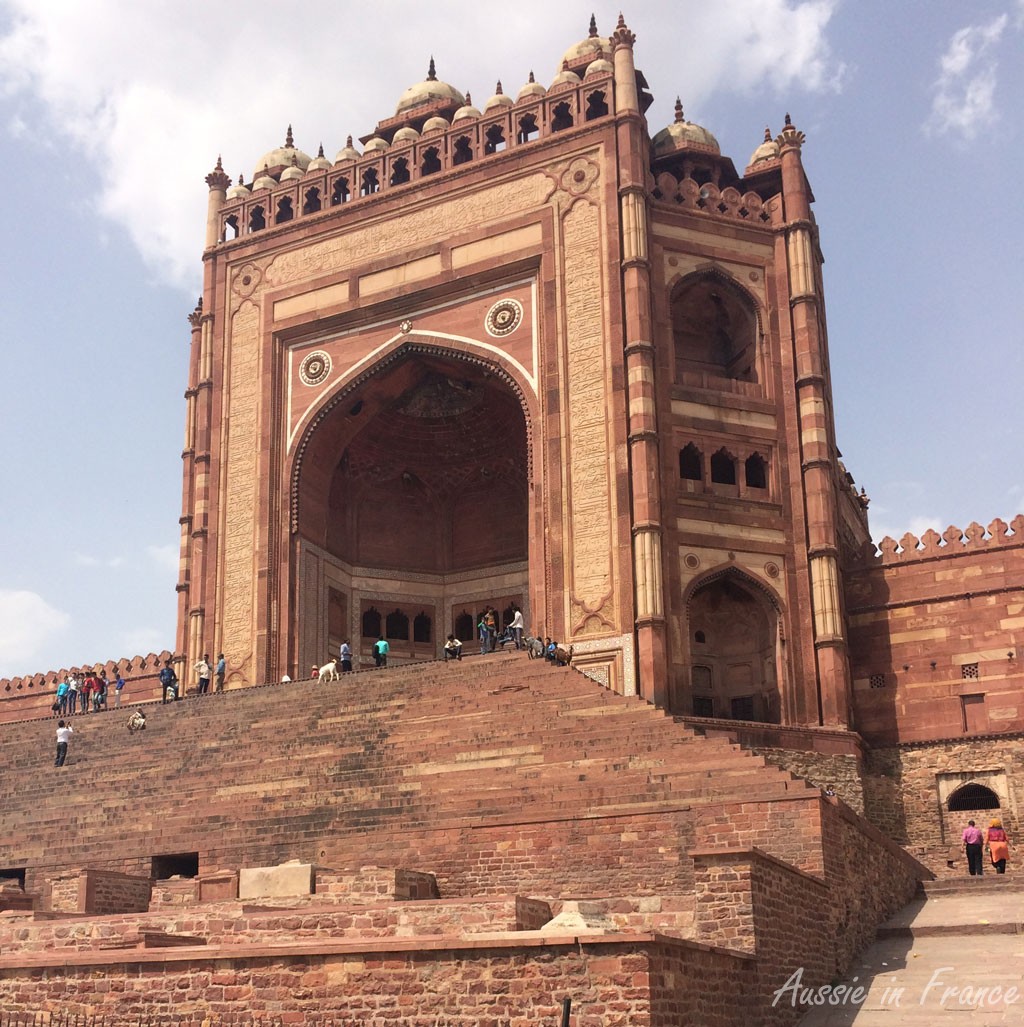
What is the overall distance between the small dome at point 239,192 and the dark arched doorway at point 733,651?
15.9m

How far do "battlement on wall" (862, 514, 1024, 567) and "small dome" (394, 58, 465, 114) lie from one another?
Result: 54.2 ft

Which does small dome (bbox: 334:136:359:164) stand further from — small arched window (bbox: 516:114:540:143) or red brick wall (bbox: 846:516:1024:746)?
red brick wall (bbox: 846:516:1024:746)

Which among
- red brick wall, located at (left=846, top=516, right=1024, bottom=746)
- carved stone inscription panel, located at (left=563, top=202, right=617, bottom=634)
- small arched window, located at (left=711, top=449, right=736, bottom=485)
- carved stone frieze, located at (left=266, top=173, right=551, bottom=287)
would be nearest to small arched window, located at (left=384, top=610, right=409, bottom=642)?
carved stone inscription panel, located at (left=563, top=202, right=617, bottom=634)

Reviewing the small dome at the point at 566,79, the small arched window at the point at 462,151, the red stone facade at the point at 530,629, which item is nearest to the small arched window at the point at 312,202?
the red stone facade at the point at 530,629

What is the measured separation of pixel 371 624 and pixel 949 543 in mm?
14034

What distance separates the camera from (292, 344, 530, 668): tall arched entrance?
32.6m

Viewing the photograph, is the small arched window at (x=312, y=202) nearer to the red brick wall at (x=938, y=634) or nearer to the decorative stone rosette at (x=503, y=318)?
the decorative stone rosette at (x=503, y=318)

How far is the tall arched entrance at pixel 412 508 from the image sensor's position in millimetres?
32625

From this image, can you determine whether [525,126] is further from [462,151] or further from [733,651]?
[733,651]

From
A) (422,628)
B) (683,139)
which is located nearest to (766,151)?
(683,139)

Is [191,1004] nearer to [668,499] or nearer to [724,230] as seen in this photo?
[668,499]

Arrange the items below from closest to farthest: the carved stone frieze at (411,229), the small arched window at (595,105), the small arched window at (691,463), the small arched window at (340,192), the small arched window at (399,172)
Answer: the small arched window at (691,463)
the small arched window at (595,105)
the carved stone frieze at (411,229)
the small arched window at (399,172)
the small arched window at (340,192)

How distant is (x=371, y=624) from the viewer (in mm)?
34500

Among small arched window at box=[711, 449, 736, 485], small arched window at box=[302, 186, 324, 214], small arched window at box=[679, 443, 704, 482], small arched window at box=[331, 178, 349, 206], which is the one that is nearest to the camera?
small arched window at box=[679, 443, 704, 482]
